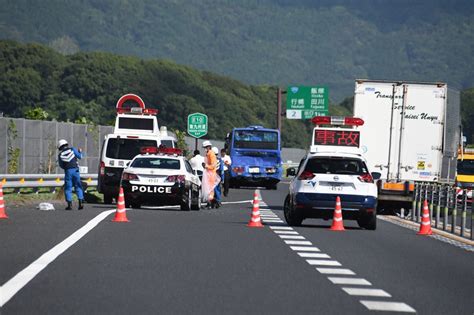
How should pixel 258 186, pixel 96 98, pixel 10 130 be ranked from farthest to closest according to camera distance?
pixel 96 98 < pixel 258 186 < pixel 10 130

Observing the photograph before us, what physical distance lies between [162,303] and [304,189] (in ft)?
42.0

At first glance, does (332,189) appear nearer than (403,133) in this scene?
Yes

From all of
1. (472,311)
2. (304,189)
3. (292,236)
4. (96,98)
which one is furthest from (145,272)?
(96,98)

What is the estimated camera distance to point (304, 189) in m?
23.9

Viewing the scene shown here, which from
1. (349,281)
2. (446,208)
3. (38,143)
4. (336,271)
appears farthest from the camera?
(38,143)

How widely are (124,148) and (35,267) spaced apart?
1950 centimetres

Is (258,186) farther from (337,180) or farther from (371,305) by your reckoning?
(371,305)

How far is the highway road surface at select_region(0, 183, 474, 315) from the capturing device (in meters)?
11.4

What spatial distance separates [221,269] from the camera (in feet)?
48.2

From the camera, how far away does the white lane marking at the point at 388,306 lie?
441 inches

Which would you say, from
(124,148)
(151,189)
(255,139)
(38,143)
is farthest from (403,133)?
(255,139)

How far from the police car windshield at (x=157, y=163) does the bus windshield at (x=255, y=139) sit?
2602cm

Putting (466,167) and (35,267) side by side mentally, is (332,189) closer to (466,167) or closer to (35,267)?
(35,267)

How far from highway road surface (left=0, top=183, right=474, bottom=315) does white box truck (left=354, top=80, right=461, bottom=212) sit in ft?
26.4
